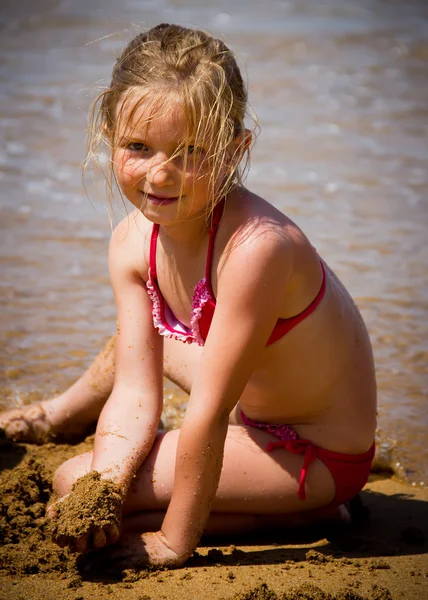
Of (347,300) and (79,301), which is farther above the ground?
(347,300)

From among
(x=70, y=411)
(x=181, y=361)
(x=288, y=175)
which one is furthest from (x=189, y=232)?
(x=288, y=175)

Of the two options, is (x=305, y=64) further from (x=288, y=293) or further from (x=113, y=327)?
(x=288, y=293)

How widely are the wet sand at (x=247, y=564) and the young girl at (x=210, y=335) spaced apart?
2.8 inches

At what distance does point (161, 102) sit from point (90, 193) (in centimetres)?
386

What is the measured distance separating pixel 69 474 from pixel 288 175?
398 cm

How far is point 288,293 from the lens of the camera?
2.38 metres

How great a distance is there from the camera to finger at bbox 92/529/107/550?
2.21m

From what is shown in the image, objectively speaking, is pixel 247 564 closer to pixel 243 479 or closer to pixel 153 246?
pixel 243 479

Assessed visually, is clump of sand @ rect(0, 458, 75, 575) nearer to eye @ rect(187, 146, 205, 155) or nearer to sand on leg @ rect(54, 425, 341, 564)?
sand on leg @ rect(54, 425, 341, 564)

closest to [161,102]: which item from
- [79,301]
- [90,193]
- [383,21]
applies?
[79,301]

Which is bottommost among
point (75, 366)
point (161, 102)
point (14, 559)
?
point (75, 366)

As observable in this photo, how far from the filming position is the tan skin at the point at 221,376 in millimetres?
2242

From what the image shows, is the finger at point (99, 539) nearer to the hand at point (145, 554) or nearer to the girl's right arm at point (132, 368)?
the hand at point (145, 554)

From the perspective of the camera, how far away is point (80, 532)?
2.17 metres
